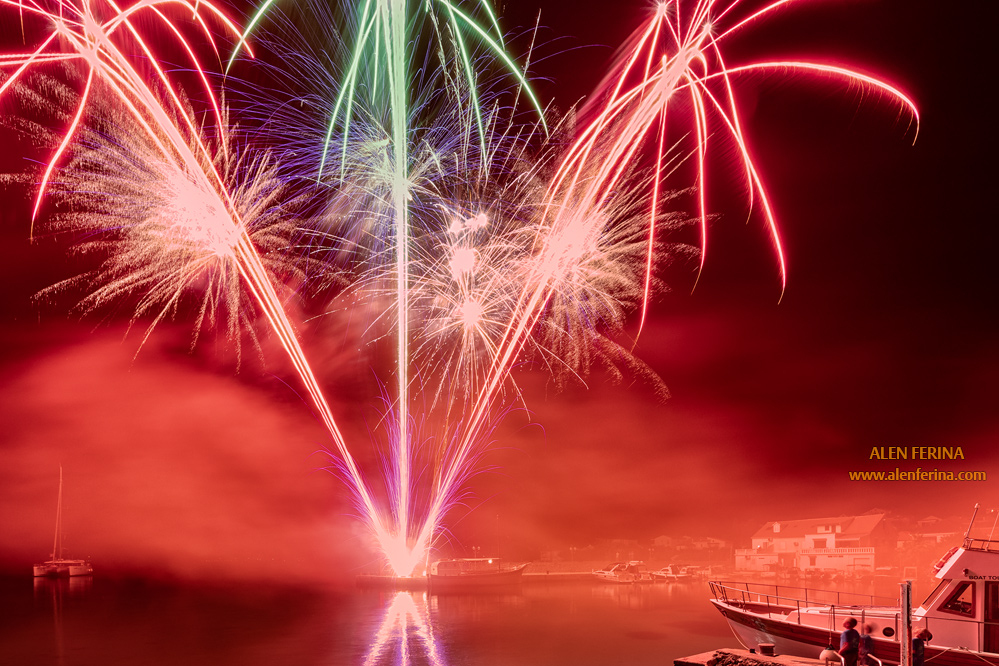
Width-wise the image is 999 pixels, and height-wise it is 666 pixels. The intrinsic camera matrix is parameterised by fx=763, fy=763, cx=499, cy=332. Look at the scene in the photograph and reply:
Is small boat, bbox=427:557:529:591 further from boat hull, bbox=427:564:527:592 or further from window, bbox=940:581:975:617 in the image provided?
window, bbox=940:581:975:617

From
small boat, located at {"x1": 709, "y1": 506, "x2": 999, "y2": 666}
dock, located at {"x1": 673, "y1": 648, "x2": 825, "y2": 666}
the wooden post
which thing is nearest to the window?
small boat, located at {"x1": 709, "y1": 506, "x2": 999, "y2": 666}

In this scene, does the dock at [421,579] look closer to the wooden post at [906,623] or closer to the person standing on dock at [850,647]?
the person standing on dock at [850,647]

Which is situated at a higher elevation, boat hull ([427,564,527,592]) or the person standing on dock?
the person standing on dock

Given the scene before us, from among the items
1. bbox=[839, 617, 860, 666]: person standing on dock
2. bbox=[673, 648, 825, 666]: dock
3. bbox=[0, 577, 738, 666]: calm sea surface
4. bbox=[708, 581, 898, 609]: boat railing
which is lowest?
bbox=[0, 577, 738, 666]: calm sea surface

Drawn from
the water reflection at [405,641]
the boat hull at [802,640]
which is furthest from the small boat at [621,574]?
the boat hull at [802,640]

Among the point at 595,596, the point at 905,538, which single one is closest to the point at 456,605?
the point at 595,596

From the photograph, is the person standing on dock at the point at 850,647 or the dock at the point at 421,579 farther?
the dock at the point at 421,579
